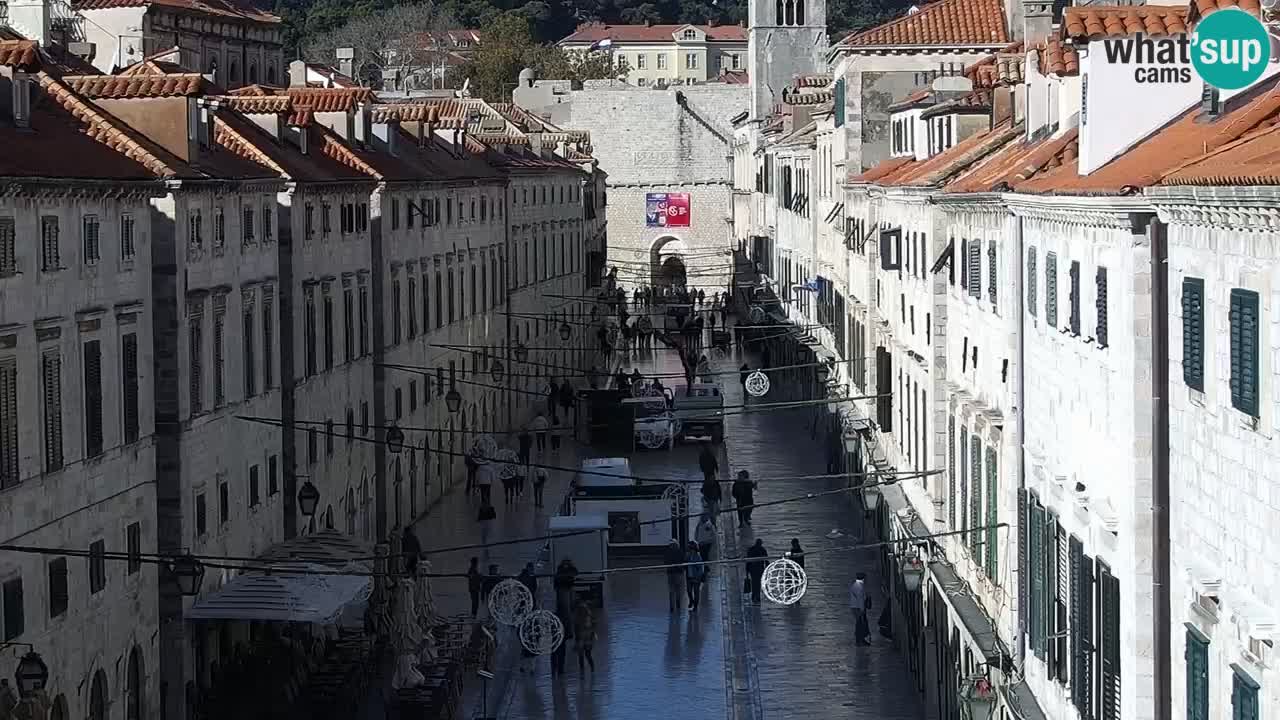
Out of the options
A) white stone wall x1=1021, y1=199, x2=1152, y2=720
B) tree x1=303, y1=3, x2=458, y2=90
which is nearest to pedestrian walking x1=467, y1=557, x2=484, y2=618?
white stone wall x1=1021, y1=199, x2=1152, y2=720

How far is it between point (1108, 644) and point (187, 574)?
13.7 metres

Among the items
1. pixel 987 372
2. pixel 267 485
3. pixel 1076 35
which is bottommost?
pixel 267 485

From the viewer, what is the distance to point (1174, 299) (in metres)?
15.8

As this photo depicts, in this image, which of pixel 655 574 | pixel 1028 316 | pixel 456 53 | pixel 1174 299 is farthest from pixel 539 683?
pixel 456 53

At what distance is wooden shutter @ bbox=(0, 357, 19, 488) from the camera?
23797 millimetres

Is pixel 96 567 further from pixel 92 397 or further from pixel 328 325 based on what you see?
pixel 328 325

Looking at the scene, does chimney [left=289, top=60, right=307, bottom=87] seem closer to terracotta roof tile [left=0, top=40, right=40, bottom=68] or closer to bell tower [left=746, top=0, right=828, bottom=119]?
bell tower [left=746, top=0, right=828, bottom=119]

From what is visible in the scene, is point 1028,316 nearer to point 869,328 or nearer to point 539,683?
point 539,683

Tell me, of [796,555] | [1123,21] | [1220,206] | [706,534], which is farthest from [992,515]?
[706,534]

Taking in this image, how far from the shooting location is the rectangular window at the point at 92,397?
2683 centimetres

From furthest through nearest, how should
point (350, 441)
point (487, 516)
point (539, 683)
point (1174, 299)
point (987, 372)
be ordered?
point (487, 516)
point (350, 441)
point (539, 683)
point (987, 372)
point (1174, 299)

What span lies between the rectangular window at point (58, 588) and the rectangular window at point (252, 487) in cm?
934

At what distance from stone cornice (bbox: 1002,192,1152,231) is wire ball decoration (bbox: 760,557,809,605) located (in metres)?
14.7

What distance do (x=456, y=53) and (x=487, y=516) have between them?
99692 millimetres
